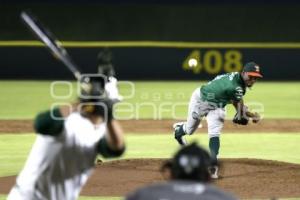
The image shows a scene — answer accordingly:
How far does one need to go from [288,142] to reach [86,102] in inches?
381

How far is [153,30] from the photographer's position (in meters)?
25.8

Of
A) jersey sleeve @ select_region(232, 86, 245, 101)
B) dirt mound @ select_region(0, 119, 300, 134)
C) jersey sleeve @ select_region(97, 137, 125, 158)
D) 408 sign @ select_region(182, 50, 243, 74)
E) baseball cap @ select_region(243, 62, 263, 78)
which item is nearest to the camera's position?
jersey sleeve @ select_region(97, 137, 125, 158)

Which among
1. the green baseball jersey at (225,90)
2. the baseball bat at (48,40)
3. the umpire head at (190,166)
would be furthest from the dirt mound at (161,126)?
the umpire head at (190,166)

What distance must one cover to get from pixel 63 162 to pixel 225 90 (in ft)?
18.7

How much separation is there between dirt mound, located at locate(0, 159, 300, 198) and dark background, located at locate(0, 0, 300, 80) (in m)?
14.2

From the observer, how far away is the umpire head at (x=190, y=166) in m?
3.16

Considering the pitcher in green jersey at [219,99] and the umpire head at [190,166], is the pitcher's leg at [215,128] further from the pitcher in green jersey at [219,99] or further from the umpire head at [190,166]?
the umpire head at [190,166]

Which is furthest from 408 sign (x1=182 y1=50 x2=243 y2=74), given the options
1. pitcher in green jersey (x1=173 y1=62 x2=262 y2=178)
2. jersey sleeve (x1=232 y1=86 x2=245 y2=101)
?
jersey sleeve (x1=232 y1=86 x2=245 y2=101)

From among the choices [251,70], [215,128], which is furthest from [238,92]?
[215,128]

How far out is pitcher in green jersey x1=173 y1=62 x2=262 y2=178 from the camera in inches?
387

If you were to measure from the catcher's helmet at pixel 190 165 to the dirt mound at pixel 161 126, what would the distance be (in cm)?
1154

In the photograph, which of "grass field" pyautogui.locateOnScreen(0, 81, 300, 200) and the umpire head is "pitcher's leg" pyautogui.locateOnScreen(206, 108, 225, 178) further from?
the umpire head

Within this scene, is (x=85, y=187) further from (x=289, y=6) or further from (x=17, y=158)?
(x=289, y=6)

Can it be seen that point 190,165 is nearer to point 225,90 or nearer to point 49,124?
point 49,124
